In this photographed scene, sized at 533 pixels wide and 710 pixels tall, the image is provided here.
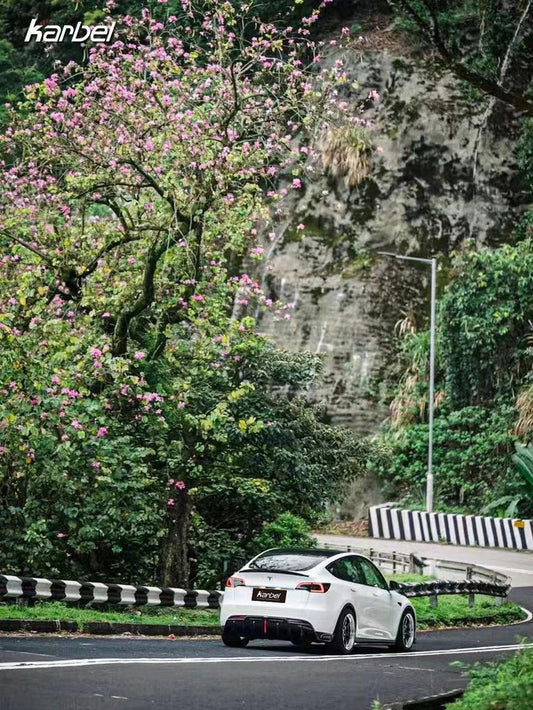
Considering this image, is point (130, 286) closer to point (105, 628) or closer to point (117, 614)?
point (117, 614)

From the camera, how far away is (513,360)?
41969 millimetres

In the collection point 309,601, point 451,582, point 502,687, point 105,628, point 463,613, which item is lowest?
point 502,687

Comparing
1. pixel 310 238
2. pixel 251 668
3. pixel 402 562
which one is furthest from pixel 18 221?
pixel 310 238

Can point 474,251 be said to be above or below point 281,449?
above

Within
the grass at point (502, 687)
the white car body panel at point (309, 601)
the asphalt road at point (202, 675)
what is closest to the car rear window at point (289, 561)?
the white car body panel at point (309, 601)

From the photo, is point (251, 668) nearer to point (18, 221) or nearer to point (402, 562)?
point (18, 221)

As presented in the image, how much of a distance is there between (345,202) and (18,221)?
2933 cm

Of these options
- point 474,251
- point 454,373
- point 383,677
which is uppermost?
point 474,251

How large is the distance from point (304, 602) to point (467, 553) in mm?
22340

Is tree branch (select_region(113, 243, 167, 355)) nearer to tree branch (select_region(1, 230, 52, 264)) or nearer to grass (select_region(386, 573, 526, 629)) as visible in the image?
tree branch (select_region(1, 230, 52, 264))

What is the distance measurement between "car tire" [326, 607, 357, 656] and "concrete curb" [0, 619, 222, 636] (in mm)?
3010

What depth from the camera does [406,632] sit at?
1559 cm

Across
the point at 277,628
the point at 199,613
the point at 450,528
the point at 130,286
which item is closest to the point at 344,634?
the point at 277,628

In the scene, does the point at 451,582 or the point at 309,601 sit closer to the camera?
the point at 309,601
